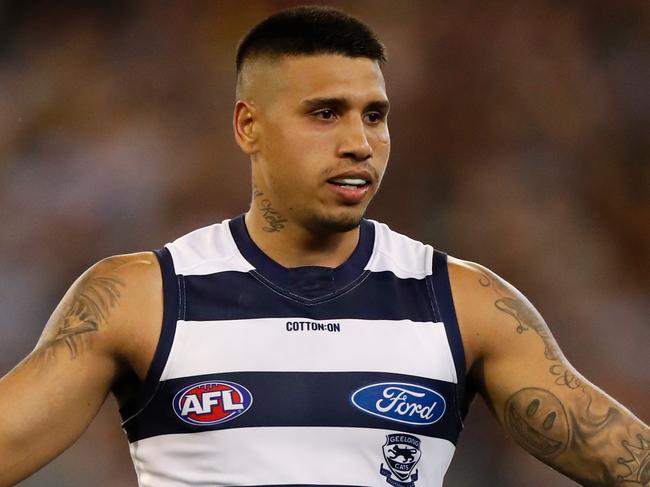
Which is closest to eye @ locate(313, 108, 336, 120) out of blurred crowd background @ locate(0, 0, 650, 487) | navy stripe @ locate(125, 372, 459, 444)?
navy stripe @ locate(125, 372, 459, 444)

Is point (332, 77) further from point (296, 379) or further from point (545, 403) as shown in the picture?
point (545, 403)

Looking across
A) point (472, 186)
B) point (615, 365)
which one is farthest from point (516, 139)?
point (615, 365)

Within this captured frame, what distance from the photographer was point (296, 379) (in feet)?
8.98

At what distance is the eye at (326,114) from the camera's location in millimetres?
2807

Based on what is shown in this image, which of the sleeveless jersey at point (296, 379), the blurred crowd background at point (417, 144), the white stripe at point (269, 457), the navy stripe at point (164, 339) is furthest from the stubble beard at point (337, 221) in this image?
the blurred crowd background at point (417, 144)

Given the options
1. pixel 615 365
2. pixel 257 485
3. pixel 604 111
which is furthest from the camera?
pixel 604 111

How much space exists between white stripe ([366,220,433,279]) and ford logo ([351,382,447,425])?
31cm

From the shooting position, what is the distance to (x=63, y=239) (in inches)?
227

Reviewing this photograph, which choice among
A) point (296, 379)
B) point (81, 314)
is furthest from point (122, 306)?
point (296, 379)

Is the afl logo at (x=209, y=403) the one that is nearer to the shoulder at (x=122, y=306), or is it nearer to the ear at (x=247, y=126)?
the shoulder at (x=122, y=306)

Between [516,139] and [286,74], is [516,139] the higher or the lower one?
the lower one

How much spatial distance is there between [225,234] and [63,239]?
2931 mm

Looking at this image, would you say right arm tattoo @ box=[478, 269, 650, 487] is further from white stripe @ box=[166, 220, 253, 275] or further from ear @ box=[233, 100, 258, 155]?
ear @ box=[233, 100, 258, 155]

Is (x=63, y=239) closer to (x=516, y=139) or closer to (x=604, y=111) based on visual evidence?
(x=516, y=139)
